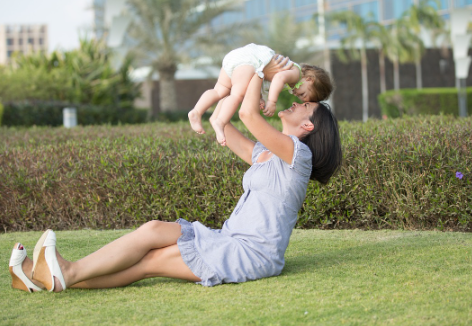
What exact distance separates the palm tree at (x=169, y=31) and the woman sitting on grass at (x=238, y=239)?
19.5 m

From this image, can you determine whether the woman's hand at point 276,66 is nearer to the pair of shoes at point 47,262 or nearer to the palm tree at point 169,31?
the pair of shoes at point 47,262

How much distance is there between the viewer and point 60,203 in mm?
5691

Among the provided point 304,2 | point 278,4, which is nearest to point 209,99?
point 304,2

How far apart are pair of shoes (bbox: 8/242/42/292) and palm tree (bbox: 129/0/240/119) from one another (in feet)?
64.7

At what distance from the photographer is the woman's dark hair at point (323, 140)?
3.38 metres

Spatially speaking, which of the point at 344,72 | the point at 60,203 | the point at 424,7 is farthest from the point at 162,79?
the point at 60,203

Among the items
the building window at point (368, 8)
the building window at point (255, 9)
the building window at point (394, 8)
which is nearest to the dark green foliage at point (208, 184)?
the building window at point (394, 8)

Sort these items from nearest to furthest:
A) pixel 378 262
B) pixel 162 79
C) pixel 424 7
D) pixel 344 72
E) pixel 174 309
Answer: pixel 174 309, pixel 378 262, pixel 162 79, pixel 344 72, pixel 424 7

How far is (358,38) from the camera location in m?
29.7

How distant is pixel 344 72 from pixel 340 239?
2305 centimetres

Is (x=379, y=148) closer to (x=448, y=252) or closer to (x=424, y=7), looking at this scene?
(x=448, y=252)

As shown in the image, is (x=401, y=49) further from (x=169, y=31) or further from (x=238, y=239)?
(x=238, y=239)

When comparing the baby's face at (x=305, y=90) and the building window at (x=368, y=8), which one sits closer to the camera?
the baby's face at (x=305, y=90)

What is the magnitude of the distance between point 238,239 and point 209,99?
0.82m
